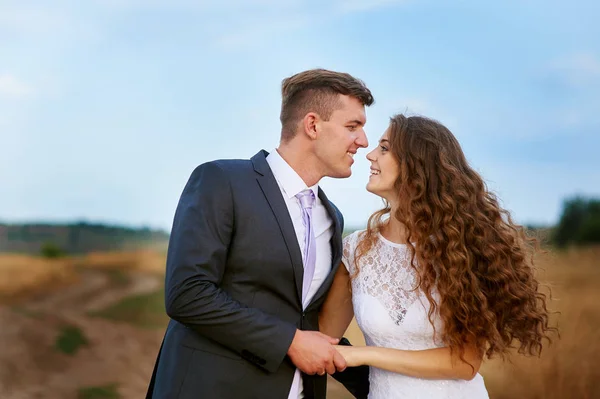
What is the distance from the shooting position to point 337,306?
3092 mm

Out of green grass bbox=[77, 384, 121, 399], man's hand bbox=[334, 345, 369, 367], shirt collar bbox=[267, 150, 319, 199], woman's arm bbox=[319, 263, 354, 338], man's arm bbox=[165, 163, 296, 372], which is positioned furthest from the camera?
green grass bbox=[77, 384, 121, 399]

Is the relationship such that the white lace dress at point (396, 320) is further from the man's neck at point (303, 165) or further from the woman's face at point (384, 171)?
the man's neck at point (303, 165)

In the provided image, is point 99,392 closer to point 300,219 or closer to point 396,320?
point 300,219

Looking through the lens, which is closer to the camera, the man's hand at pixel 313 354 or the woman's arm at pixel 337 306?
the man's hand at pixel 313 354

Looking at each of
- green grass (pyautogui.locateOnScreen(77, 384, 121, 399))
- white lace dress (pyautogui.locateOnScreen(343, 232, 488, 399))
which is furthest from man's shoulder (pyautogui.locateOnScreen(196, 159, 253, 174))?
green grass (pyautogui.locateOnScreen(77, 384, 121, 399))

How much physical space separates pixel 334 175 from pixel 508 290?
36.0 inches

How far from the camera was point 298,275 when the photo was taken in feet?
9.00

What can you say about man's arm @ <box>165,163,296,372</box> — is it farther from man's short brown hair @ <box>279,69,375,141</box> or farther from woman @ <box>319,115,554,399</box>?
man's short brown hair @ <box>279,69,375,141</box>

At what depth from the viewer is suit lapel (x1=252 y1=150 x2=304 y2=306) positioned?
2.74m

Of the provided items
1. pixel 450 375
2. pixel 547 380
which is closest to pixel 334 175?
pixel 450 375

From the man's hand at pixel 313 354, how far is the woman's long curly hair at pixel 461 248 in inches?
17.0

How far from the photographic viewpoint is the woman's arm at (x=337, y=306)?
3.09 metres

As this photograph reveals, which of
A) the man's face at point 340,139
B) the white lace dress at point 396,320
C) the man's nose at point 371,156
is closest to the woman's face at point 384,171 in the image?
the man's nose at point 371,156

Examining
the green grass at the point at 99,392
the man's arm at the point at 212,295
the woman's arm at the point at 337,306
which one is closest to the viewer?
the man's arm at the point at 212,295
